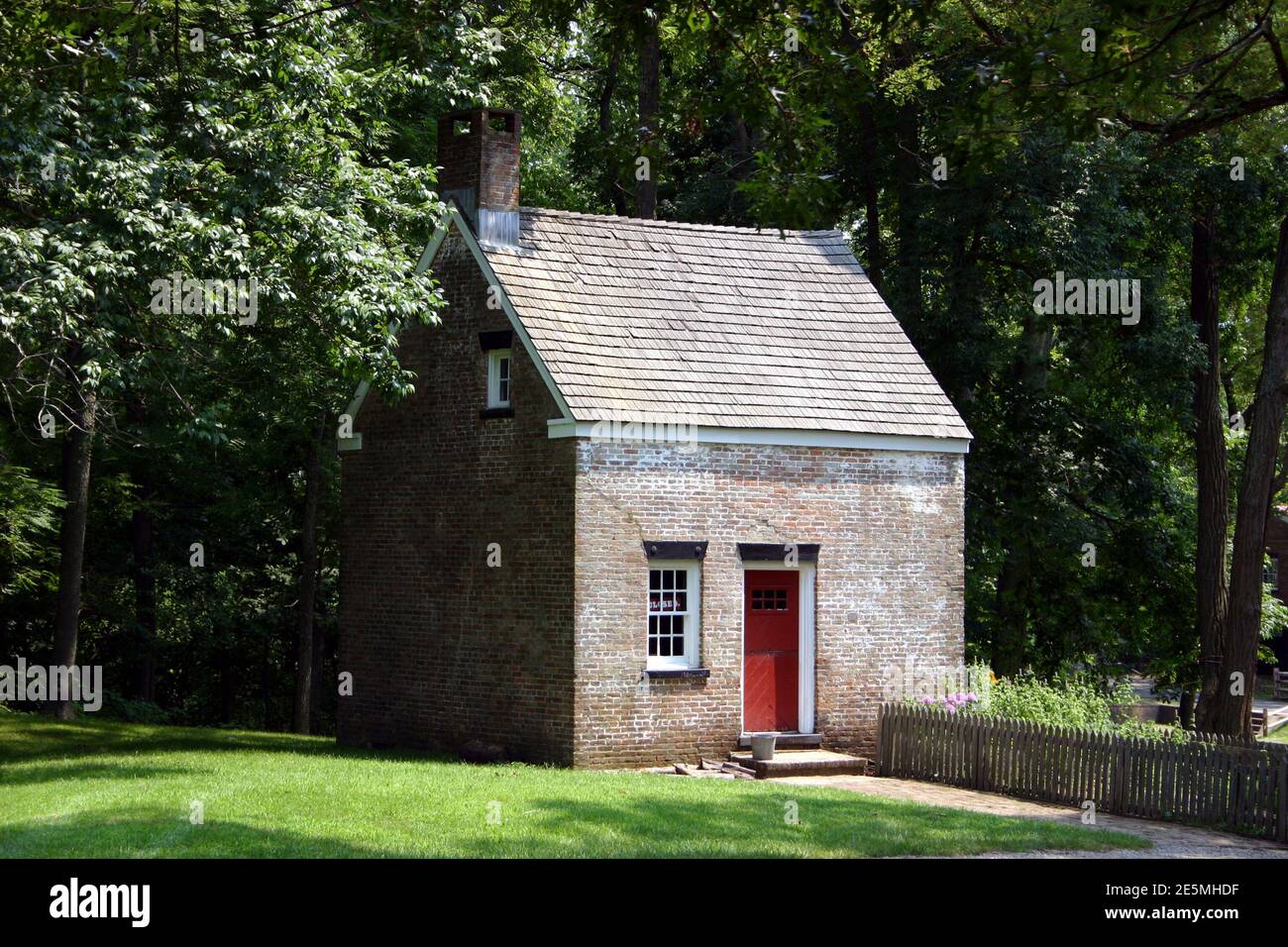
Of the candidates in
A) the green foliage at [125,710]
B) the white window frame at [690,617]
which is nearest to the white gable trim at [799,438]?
the white window frame at [690,617]

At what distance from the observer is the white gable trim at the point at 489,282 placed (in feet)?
69.2

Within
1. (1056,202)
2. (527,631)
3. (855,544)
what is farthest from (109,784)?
(1056,202)

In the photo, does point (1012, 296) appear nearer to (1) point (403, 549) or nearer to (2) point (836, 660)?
(2) point (836, 660)

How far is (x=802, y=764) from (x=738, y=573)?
2.84 meters

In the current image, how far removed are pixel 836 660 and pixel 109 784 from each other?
10.3 metres

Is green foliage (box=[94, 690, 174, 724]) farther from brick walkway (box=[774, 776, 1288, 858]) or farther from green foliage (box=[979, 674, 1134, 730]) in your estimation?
green foliage (box=[979, 674, 1134, 730])

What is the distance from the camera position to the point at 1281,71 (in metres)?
15.4

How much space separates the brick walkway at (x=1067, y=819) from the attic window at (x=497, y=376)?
6.79 meters

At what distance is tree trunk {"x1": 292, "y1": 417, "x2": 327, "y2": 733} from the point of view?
3108cm

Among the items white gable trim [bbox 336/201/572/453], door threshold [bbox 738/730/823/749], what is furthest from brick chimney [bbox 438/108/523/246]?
door threshold [bbox 738/730/823/749]

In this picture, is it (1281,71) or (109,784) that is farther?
(109,784)

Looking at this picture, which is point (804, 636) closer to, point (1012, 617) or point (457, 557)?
point (457, 557)

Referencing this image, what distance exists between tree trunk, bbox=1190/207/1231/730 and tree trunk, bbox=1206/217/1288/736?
9.48 ft

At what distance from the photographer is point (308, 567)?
104 ft
